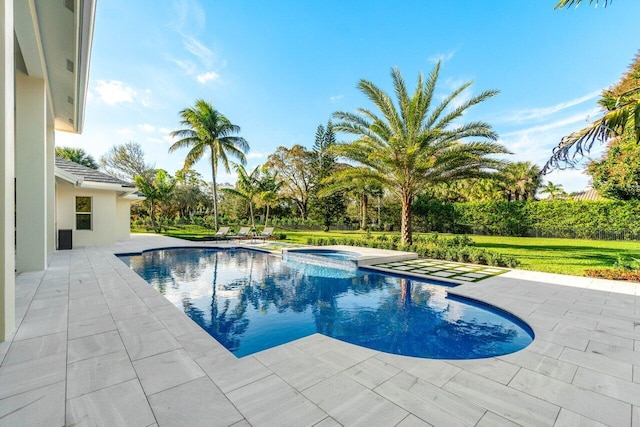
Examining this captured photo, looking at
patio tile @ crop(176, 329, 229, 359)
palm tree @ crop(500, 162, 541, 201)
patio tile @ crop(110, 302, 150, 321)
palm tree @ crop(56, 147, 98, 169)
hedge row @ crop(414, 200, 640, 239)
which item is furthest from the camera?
palm tree @ crop(500, 162, 541, 201)

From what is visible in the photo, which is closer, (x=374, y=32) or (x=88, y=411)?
(x=88, y=411)

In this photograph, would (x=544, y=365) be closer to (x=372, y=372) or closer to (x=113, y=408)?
(x=372, y=372)

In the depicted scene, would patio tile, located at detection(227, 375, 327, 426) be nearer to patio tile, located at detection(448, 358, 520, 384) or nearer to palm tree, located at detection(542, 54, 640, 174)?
patio tile, located at detection(448, 358, 520, 384)

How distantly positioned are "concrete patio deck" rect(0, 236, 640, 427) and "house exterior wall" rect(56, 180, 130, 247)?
1122cm

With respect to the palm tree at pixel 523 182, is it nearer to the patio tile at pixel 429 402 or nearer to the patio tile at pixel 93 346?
the patio tile at pixel 429 402

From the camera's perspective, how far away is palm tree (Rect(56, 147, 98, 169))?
92.0 feet

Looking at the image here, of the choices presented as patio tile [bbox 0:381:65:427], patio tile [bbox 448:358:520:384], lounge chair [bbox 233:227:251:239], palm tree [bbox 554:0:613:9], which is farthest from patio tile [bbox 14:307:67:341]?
lounge chair [bbox 233:227:251:239]

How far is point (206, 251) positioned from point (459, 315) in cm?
1276

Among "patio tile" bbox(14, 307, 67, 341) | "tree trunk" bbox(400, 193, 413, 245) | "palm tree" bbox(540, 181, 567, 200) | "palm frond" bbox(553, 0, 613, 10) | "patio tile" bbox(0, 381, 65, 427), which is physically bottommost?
"patio tile" bbox(0, 381, 65, 427)

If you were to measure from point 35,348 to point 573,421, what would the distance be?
18.2ft

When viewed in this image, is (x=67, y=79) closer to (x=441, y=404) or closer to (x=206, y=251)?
(x=206, y=251)

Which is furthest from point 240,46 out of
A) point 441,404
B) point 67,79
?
point 441,404

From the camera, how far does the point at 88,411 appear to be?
7.26ft

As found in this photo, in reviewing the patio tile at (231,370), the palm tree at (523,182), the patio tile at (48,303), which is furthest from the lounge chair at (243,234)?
the palm tree at (523,182)
